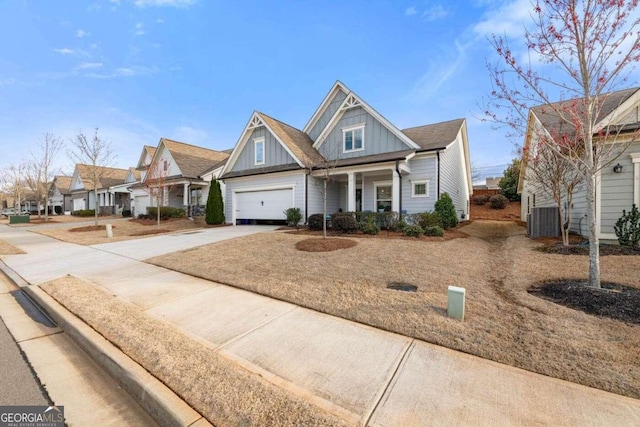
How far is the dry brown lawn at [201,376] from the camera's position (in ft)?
6.69

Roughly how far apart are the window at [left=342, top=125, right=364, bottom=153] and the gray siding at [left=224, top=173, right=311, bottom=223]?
3.26m

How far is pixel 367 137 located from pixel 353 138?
852 mm

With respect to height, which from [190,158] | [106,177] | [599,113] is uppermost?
[190,158]

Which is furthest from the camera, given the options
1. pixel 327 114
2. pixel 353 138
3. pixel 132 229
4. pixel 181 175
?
pixel 181 175

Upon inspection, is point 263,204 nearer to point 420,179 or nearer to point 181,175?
point 420,179

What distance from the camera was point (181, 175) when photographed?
72.2ft

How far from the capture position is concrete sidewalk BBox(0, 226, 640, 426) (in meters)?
2.11

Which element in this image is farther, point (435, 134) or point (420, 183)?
point (435, 134)

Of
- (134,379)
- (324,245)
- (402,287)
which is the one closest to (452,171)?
(324,245)

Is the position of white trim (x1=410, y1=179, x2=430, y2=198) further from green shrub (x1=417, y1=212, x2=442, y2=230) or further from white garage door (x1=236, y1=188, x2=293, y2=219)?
white garage door (x1=236, y1=188, x2=293, y2=219)

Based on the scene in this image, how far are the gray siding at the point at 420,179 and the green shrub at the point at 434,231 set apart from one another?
108 inches

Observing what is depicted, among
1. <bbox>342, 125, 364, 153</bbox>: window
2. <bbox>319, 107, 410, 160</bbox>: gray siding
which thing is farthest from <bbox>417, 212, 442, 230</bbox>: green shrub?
<bbox>342, 125, 364, 153</bbox>: window

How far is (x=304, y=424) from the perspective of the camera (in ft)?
6.32

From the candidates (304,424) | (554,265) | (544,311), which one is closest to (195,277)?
(304,424)
